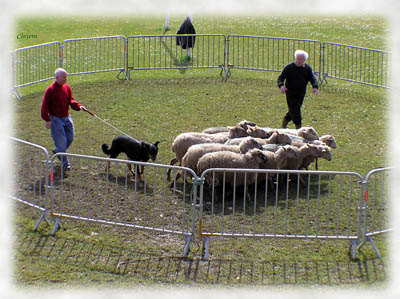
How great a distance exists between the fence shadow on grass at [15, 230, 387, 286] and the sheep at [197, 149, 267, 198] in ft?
6.94

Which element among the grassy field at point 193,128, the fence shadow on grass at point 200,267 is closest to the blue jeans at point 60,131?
the grassy field at point 193,128

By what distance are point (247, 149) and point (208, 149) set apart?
0.71m

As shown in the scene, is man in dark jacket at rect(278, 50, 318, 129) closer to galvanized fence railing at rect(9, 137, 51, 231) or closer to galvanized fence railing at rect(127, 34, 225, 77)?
galvanized fence railing at rect(9, 137, 51, 231)

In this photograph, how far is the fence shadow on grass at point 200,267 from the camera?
8031mm

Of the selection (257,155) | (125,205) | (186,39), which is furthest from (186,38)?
(125,205)

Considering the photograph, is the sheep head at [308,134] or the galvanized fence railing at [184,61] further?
the galvanized fence railing at [184,61]

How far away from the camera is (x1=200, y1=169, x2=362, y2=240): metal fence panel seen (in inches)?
348

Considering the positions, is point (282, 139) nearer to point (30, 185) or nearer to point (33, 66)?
point (30, 185)

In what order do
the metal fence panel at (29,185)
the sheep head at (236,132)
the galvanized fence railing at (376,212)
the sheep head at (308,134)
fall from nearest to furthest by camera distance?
the galvanized fence railing at (376,212) → the metal fence panel at (29,185) → the sheep head at (236,132) → the sheep head at (308,134)

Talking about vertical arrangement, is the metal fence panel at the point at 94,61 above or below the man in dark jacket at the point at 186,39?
below

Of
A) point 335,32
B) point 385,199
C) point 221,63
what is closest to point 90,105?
point 221,63

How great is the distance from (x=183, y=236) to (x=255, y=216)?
136cm

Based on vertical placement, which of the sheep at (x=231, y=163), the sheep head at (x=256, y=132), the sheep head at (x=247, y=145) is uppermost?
the sheep head at (x=256, y=132)

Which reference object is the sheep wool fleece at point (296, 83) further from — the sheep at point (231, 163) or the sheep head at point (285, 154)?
the sheep at point (231, 163)
